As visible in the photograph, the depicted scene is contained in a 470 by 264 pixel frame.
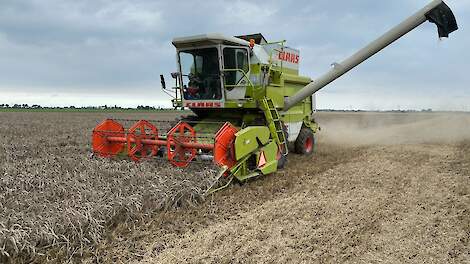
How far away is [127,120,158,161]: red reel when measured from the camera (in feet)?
21.6

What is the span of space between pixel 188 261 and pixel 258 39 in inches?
248

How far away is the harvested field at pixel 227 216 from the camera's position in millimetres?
3381

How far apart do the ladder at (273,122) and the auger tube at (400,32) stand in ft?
3.49

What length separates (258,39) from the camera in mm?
8797

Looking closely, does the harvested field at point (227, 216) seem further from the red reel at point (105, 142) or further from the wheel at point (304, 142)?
the wheel at point (304, 142)

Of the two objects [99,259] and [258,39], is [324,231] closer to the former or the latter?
[99,259]

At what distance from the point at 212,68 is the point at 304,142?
286 centimetres

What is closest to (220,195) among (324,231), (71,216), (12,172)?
(324,231)

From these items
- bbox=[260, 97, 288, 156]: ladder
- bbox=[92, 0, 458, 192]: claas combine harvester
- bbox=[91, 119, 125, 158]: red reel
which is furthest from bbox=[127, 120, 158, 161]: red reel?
bbox=[260, 97, 288, 156]: ladder

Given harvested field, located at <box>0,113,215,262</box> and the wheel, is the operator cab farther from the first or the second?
the wheel

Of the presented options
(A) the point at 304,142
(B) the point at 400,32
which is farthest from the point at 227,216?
(B) the point at 400,32

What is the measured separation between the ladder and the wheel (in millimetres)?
1811

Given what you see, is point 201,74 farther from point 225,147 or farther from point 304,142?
point 304,142

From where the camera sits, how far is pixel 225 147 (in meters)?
5.69
